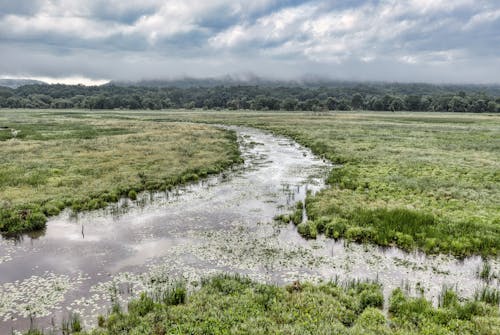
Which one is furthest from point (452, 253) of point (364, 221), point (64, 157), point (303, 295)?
point (64, 157)

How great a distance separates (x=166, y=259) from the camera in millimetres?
17531

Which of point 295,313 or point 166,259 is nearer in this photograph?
point 295,313

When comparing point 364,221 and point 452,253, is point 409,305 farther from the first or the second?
point 364,221

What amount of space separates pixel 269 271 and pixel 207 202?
40.4 feet

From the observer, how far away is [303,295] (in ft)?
44.7

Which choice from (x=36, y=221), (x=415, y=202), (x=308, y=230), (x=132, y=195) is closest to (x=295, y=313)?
(x=308, y=230)

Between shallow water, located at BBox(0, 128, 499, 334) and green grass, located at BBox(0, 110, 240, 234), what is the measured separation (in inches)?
91.2

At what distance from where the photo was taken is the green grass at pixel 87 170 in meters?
25.2

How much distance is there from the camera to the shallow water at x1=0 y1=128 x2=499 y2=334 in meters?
14.1

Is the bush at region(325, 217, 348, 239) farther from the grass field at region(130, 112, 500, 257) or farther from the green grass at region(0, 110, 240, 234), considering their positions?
the green grass at region(0, 110, 240, 234)

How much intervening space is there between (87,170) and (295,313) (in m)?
31.1

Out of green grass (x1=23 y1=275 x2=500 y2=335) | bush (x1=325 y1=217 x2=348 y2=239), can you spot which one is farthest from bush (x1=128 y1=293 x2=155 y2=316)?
bush (x1=325 y1=217 x2=348 y2=239)

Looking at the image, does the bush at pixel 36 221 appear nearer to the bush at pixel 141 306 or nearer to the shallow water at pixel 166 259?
the shallow water at pixel 166 259

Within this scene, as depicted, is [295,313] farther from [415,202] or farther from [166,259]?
[415,202]
